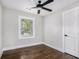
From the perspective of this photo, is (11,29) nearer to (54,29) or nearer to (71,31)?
(54,29)

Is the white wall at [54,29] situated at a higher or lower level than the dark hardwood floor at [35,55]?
higher

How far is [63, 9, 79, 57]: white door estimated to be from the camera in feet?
8.73

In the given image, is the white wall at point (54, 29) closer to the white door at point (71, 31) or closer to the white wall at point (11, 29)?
the white door at point (71, 31)

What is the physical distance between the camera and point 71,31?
2.83 metres

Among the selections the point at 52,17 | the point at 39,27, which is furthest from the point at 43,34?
the point at 52,17

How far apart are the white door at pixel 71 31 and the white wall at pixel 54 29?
34cm

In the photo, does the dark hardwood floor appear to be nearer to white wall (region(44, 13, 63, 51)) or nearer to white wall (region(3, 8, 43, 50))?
white wall (region(44, 13, 63, 51))

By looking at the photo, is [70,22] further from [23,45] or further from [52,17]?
[23,45]

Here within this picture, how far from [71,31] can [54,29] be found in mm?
1148

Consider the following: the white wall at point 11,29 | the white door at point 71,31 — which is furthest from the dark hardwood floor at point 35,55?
the white wall at point 11,29

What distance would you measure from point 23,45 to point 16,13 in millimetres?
2135

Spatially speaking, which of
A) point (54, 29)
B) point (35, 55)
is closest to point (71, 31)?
point (54, 29)

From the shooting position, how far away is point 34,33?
4.54 metres

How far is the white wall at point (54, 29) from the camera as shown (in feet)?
11.2
